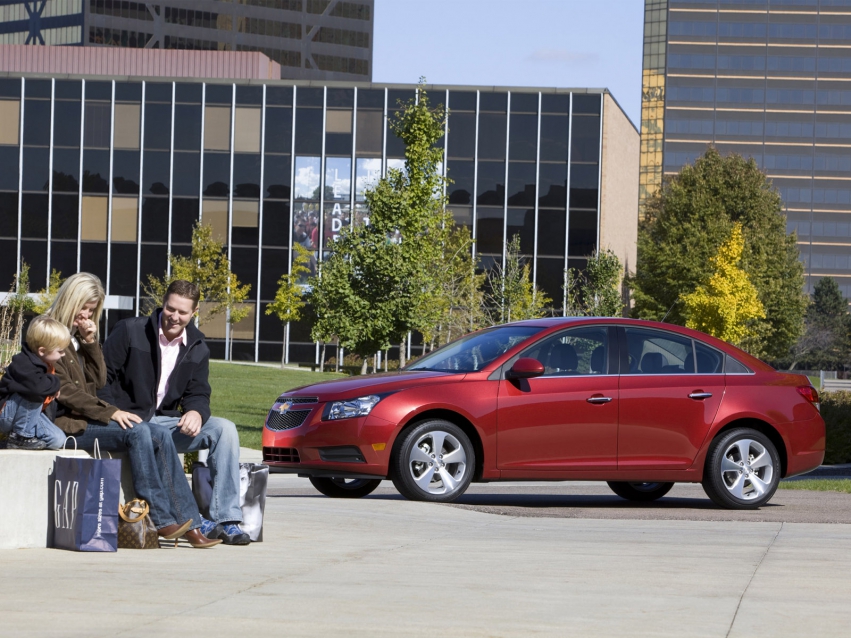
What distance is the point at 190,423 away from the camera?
25.7 feet

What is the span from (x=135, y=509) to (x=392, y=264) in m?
17.5

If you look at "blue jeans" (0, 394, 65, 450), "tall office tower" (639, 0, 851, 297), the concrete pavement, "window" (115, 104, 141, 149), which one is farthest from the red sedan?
"tall office tower" (639, 0, 851, 297)

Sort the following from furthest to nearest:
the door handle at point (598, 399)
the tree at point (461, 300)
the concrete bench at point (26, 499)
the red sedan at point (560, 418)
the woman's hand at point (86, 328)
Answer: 1. the tree at point (461, 300)
2. the door handle at point (598, 399)
3. the red sedan at point (560, 418)
4. the woman's hand at point (86, 328)
5. the concrete bench at point (26, 499)

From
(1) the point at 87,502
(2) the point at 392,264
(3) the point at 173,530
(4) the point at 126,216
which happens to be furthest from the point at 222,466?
(4) the point at 126,216

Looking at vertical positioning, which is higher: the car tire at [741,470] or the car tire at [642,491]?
the car tire at [741,470]

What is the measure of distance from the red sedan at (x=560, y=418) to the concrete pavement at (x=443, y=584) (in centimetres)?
154

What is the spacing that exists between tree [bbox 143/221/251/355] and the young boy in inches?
1927

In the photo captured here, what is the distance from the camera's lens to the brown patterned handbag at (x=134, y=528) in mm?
7582

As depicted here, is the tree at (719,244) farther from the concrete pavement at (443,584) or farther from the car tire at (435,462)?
the concrete pavement at (443,584)

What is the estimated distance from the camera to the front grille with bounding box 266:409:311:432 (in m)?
11.3

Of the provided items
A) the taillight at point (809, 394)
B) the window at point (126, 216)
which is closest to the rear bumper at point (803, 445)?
the taillight at point (809, 394)

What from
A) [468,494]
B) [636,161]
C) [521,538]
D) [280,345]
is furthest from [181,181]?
[521,538]

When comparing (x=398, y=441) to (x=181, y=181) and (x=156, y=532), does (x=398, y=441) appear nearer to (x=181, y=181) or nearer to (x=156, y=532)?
(x=156, y=532)

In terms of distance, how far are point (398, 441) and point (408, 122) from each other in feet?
52.7
